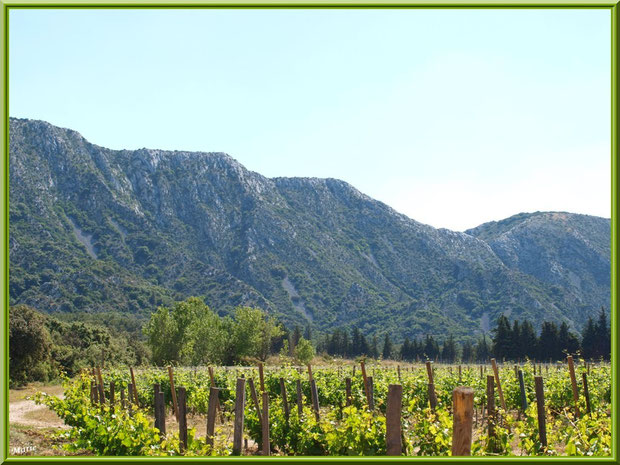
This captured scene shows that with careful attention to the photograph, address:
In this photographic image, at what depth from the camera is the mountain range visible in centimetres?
14175

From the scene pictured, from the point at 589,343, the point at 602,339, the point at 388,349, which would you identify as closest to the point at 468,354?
the point at 388,349

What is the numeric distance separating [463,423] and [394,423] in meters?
0.98

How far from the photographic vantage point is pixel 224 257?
551 feet

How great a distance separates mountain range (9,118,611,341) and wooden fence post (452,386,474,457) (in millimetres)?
131442

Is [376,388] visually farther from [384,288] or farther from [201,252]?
[384,288]

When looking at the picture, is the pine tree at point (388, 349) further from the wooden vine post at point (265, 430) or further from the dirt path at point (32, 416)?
the wooden vine post at point (265, 430)

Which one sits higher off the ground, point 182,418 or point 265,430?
point 182,418

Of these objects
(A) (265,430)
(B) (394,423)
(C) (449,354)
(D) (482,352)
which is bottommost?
(C) (449,354)

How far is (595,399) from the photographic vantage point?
15.8 m

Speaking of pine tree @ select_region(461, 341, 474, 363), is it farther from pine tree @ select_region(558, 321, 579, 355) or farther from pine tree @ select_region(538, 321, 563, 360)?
pine tree @ select_region(558, 321, 579, 355)

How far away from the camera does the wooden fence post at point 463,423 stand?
13.2ft

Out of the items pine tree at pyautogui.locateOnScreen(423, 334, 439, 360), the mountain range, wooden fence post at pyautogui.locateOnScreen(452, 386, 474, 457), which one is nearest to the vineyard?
Result: wooden fence post at pyautogui.locateOnScreen(452, 386, 474, 457)

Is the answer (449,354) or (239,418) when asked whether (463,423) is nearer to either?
(239,418)

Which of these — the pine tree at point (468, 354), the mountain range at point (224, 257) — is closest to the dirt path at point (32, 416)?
the pine tree at point (468, 354)
